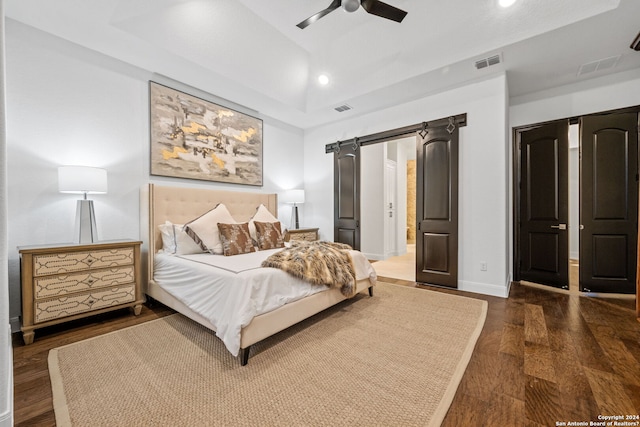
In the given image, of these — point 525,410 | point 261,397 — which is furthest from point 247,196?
point 525,410

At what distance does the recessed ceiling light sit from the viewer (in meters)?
4.03

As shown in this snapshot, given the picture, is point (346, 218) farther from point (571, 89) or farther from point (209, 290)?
point (571, 89)

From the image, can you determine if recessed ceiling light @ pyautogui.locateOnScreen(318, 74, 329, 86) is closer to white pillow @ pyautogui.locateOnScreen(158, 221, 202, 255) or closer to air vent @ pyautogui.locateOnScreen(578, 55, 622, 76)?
white pillow @ pyautogui.locateOnScreen(158, 221, 202, 255)

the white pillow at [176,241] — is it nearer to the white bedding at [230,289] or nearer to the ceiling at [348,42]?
the white bedding at [230,289]

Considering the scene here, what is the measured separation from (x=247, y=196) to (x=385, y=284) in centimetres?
249

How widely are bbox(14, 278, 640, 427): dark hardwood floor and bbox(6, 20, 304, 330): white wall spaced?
954mm

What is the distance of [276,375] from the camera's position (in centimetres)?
172

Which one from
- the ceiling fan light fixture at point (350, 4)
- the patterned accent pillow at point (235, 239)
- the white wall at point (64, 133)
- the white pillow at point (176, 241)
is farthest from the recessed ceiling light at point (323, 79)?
the white pillow at point (176, 241)

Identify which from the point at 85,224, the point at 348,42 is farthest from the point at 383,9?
the point at 85,224

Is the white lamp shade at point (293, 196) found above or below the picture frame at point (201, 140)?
below

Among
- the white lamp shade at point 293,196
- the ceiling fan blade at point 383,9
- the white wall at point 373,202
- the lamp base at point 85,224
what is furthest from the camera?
the white wall at point 373,202

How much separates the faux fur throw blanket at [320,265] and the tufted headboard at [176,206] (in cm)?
162

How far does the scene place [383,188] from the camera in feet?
19.5

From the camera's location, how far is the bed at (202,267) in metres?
1.96
